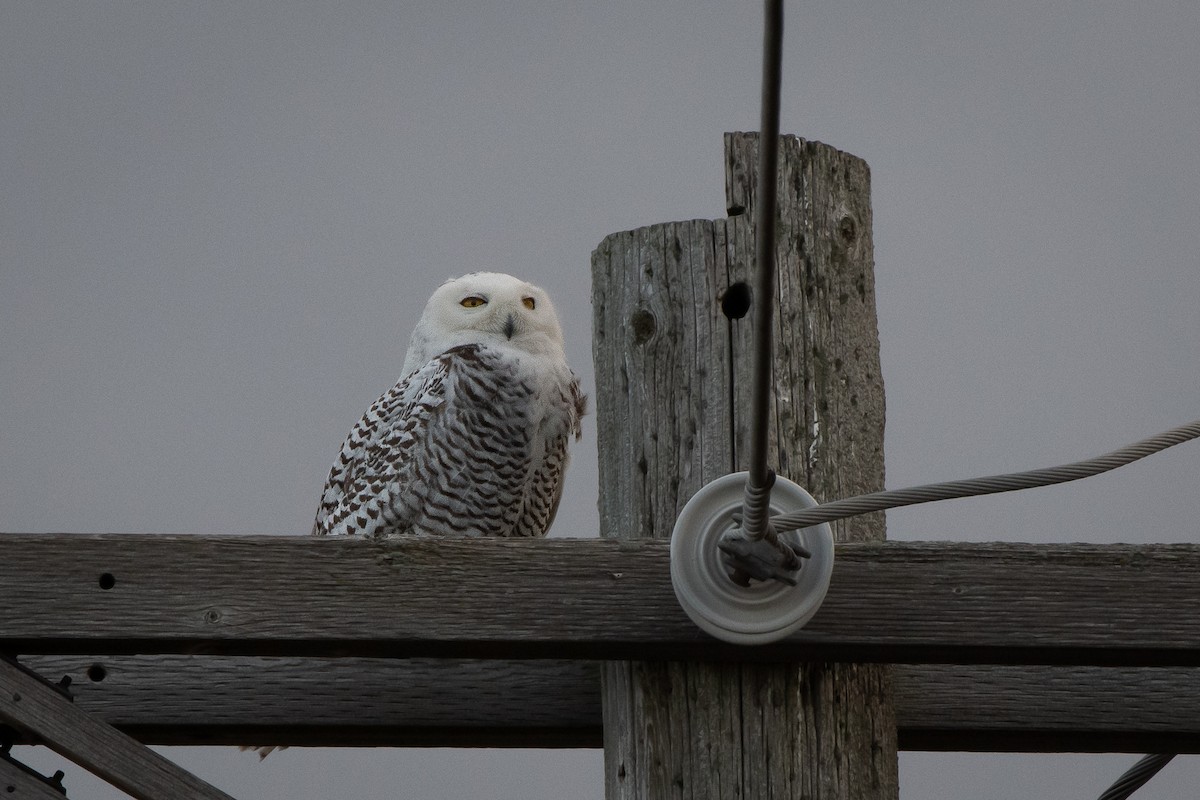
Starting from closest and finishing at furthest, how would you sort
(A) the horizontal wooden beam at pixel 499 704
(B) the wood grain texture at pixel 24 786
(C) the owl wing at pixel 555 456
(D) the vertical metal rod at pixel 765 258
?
1. (D) the vertical metal rod at pixel 765 258
2. (B) the wood grain texture at pixel 24 786
3. (A) the horizontal wooden beam at pixel 499 704
4. (C) the owl wing at pixel 555 456

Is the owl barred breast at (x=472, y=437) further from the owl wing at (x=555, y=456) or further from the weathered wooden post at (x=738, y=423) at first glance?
the weathered wooden post at (x=738, y=423)

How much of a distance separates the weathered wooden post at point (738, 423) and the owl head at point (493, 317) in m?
2.06

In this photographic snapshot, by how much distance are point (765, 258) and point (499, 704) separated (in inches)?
42.2

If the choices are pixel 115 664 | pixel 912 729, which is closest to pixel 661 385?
pixel 912 729

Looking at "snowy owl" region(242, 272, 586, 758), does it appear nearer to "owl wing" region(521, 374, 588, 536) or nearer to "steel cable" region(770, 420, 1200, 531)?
"owl wing" region(521, 374, 588, 536)

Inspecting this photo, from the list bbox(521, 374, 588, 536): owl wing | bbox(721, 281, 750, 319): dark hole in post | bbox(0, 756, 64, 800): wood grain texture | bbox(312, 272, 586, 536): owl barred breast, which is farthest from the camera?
bbox(521, 374, 588, 536): owl wing

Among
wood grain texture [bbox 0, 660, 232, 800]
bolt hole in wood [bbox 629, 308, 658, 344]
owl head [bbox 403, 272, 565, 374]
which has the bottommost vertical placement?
wood grain texture [bbox 0, 660, 232, 800]

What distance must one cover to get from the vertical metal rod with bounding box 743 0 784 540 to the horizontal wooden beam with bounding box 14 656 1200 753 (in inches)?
26.1

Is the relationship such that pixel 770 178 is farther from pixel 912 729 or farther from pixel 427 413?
pixel 427 413

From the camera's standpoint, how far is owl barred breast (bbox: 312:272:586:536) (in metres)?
4.15

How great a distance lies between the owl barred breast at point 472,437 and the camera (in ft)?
13.6

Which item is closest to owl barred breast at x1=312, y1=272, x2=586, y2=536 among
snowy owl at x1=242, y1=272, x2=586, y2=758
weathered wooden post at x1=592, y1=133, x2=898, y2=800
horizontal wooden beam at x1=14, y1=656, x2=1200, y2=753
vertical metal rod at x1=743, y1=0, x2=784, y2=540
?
snowy owl at x1=242, y1=272, x2=586, y2=758

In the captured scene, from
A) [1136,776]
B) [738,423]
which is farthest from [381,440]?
[1136,776]

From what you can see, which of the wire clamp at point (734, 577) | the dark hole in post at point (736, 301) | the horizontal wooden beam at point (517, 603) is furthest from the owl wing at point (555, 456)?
the wire clamp at point (734, 577)
